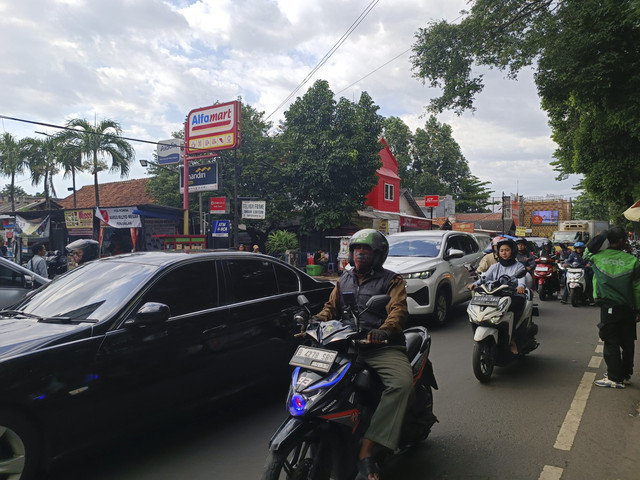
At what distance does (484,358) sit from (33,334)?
14.8 feet

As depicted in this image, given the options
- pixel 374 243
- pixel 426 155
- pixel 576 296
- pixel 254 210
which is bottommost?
pixel 576 296

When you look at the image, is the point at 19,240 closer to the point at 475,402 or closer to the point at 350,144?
the point at 350,144

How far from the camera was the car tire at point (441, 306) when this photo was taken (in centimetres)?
873

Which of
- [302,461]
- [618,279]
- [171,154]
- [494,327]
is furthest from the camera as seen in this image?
[171,154]

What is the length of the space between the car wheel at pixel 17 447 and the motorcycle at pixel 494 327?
4.25 m

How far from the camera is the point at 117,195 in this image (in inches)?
1339

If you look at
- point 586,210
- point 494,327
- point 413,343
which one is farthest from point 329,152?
point 586,210

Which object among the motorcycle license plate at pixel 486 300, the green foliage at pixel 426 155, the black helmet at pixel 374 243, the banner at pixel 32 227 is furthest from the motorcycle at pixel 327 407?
the green foliage at pixel 426 155

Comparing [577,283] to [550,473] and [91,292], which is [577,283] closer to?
[550,473]

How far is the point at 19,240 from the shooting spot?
22.4 meters

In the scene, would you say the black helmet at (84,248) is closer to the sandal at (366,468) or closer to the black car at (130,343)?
the black car at (130,343)

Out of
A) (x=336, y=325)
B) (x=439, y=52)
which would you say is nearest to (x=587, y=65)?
(x=439, y=52)

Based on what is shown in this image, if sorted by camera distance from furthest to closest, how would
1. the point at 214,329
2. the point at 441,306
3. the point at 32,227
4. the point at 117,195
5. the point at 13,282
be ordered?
1. the point at 117,195
2. the point at 32,227
3. the point at 441,306
4. the point at 13,282
5. the point at 214,329

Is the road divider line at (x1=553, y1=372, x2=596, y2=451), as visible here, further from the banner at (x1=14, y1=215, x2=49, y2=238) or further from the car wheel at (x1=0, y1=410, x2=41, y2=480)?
the banner at (x1=14, y1=215, x2=49, y2=238)
